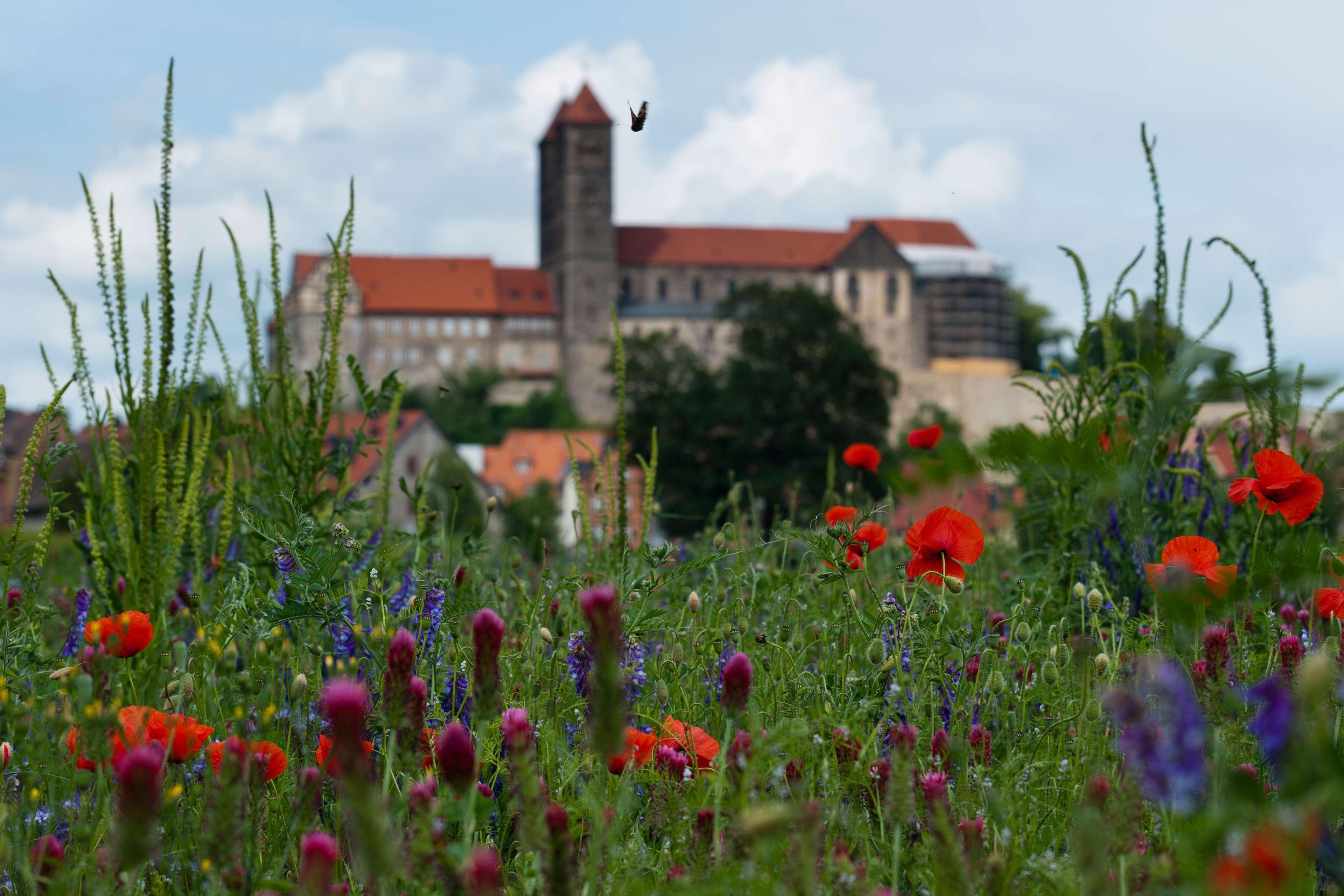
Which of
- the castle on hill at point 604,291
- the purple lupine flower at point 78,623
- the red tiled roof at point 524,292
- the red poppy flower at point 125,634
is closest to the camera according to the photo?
the red poppy flower at point 125,634

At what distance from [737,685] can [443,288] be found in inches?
3123

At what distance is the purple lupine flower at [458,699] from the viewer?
2.03 meters

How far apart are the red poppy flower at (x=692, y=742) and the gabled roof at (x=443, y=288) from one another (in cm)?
7755

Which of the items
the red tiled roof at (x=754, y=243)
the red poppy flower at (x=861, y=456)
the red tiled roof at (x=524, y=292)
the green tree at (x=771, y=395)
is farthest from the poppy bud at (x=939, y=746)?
the red tiled roof at (x=754, y=243)

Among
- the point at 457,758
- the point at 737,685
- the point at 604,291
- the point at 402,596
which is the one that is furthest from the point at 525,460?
the point at 457,758

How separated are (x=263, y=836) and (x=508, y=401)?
73.9 metres

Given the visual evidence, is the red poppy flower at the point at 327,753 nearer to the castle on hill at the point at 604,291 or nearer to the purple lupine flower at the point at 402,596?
the purple lupine flower at the point at 402,596

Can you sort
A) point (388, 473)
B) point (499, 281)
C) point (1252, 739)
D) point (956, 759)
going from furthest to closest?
point (499, 281) → point (388, 473) → point (1252, 739) → point (956, 759)

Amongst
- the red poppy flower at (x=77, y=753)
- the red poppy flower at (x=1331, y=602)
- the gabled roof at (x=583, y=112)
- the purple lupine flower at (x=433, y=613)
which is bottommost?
the red poppy flower at (x=77, y=753)

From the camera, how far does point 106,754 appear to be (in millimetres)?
1289

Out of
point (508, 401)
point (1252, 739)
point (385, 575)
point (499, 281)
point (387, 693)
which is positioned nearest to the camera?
point (387, 693)

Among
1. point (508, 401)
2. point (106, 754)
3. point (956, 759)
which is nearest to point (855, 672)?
point (956, 759)

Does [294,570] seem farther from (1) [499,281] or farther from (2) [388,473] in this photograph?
(1) [499,281]

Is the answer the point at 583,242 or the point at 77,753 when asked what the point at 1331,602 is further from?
the point at 583,242
